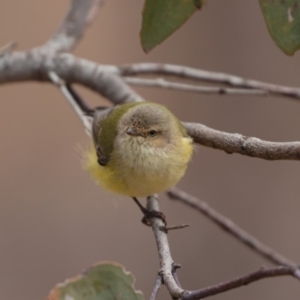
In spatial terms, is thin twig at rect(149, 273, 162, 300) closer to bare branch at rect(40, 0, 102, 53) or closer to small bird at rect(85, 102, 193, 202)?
small bird at rect(85, 102, 193, 202)

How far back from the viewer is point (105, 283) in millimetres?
816

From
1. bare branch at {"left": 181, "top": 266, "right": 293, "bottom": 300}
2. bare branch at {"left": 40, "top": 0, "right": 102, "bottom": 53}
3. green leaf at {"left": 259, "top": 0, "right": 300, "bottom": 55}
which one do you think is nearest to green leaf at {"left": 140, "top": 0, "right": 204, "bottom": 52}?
green leaf at {"left": 259, "top": 0, "right": 300, "bottom": 55}

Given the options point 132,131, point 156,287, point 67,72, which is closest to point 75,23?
point 67,72

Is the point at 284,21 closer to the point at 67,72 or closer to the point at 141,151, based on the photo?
the point at 141,151

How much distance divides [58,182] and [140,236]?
537 millimetres

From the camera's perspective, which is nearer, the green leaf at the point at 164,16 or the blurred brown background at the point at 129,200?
the green leaf at the point at 164,16

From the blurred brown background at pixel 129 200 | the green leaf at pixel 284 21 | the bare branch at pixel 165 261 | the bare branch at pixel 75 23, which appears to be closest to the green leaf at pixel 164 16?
the green leaf at pixel 284 21

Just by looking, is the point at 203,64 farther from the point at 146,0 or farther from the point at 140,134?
the point at 146,0

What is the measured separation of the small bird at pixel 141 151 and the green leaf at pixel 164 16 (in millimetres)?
414

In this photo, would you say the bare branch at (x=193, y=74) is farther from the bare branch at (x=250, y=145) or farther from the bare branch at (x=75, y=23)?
the bare branch at (x=250, y=145)

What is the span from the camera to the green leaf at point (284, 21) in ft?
2.63

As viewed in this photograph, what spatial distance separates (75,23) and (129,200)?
1.51m

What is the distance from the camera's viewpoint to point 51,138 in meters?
3.01

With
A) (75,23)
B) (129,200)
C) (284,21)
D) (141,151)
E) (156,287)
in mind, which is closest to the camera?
(156,287)
